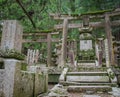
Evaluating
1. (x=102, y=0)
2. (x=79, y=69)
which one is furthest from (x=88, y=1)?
(x=79, y=69)

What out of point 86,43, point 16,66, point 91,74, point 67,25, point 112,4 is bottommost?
point 91,74

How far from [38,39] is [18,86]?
519 inches

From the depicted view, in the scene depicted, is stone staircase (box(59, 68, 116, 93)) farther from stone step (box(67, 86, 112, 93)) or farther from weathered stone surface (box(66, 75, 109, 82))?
stone step (box(67, 86, 112, 93))

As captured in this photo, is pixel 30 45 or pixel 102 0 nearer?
pixel 102 0

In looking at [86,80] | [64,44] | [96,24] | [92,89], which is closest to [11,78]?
[92,89]

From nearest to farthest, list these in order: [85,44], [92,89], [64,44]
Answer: [92,89]
[64,44]
[85,44]

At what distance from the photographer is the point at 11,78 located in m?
3.11

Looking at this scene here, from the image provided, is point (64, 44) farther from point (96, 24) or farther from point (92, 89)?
point (92, 89)

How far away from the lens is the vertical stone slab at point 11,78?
3.06 m

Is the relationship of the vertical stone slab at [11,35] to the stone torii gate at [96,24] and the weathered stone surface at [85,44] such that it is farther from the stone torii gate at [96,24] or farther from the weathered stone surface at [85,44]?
the weathered stone surface at [85,44]

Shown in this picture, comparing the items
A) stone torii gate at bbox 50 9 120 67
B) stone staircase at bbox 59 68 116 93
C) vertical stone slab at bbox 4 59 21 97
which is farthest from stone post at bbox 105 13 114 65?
vertical stone slab at bbox 4 59 21 97

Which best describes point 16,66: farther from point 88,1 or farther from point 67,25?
point 88,1

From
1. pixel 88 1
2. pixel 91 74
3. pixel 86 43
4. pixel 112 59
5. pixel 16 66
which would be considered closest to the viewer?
pixel 16 66

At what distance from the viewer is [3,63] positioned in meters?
3.33
